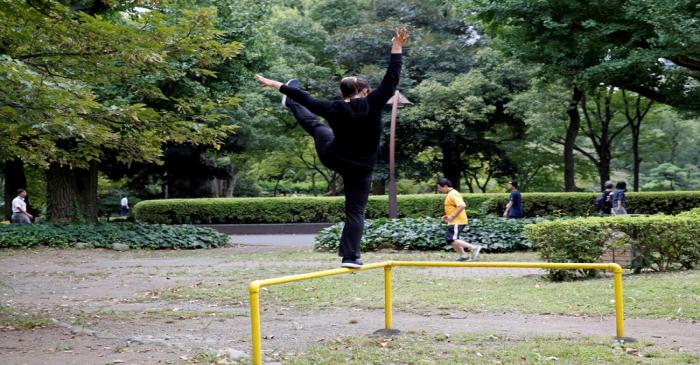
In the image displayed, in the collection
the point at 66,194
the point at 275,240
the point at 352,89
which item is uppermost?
the point at 352,89

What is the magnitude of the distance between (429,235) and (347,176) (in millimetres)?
11933

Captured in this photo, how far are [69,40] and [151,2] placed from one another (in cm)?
266

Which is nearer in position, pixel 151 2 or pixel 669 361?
pixel 669 361

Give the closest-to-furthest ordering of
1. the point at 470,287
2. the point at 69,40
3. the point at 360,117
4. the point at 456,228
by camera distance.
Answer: the point at 360,117
the point at 69,40
the point at 470,287
the point at 456,228

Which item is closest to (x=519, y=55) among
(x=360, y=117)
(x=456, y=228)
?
(x=456, y=228)

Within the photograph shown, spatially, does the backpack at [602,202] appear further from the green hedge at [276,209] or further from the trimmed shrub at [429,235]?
the trimmed shrub at [429,235]

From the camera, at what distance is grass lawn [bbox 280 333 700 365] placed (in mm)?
6457

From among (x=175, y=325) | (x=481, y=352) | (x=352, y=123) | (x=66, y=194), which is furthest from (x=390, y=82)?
(x=66, y=194)

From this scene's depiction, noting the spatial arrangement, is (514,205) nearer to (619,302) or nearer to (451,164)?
(619,302)

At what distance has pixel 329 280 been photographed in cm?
1262

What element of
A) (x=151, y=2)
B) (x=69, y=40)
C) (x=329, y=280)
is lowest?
(x=329, y=280)

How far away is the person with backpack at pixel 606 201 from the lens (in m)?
22.8

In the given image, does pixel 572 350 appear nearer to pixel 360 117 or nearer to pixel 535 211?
pixel 360 117

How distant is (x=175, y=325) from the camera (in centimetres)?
858
